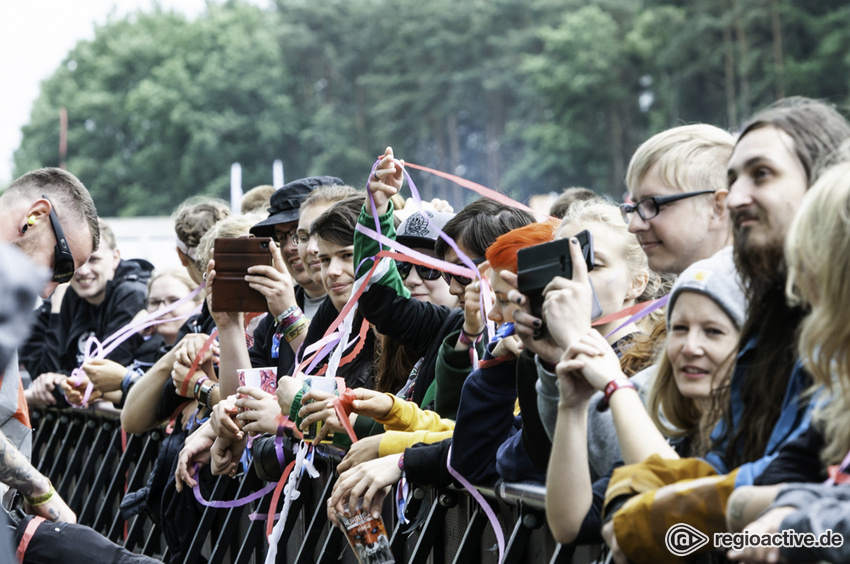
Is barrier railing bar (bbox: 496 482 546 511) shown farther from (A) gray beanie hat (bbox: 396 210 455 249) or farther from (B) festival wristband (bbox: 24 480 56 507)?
(B) festival wristband (bbox: 24 480 56 507)

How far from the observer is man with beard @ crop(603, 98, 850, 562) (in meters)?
2.18

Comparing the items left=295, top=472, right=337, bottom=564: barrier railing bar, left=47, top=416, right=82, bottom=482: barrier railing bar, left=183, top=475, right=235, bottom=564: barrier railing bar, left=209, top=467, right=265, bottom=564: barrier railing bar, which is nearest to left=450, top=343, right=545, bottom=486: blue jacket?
left=295, top=472, right=337, bottom=564: barrier railing bar

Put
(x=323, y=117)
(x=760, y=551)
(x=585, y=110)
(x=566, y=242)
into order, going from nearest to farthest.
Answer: (x=760, y=551), (x=566, y=242), (x=585, y=110), (x=323, y=117)

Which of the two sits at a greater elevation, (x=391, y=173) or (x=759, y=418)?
(x=391, y=173)

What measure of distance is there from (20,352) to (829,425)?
296 inches

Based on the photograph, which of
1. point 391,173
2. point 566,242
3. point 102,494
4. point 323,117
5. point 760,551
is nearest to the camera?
point 760,551

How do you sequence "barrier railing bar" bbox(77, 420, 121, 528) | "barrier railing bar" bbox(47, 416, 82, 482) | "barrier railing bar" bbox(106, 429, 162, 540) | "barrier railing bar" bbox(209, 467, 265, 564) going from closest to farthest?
"barrier railing bar" bbox(209, 467, 265, 564), "barrier railing bar" bbox(106, 429, 162, 540), "barrier railing bar" bbox(77, 420, 121, 528), "barrier railing bar" bbox(47, 416, 82, 482)

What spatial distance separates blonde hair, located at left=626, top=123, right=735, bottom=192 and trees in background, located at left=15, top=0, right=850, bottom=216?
174ft

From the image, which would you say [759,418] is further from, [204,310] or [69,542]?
[204,310]

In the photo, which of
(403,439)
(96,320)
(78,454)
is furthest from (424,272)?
(96,320)

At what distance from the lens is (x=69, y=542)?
4.29 m

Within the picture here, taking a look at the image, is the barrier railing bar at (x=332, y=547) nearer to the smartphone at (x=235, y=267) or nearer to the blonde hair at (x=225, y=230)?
the smartphone at (x=235, y=267)

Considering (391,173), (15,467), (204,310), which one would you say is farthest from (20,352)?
(391,173)

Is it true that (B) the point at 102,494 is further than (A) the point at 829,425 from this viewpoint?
Yes
